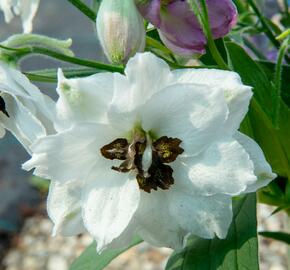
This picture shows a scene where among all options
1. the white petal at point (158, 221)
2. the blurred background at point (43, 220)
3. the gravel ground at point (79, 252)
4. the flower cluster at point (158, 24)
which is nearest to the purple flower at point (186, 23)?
the flower cluster at point (158, 24)

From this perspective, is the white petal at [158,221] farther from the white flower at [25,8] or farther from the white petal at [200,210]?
the white flower at [25,8]

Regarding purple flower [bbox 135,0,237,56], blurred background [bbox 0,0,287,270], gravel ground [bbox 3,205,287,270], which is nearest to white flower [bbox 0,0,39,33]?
purple flower [bbox 135,0,237,56]

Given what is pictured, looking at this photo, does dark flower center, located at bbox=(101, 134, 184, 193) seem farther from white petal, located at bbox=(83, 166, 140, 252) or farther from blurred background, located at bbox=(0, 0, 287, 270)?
blurred background, located at bbox=(0, 0, 287, 270)

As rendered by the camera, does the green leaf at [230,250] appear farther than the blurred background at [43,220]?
No

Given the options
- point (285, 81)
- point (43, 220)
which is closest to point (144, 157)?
point (285, 81)

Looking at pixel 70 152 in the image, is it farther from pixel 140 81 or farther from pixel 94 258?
pixel 94 258

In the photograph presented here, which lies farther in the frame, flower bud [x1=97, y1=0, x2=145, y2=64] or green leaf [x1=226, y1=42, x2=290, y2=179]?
green leaf [x1=226, y1=42, x2=290, y2=179]

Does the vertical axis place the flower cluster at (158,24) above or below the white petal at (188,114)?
above
